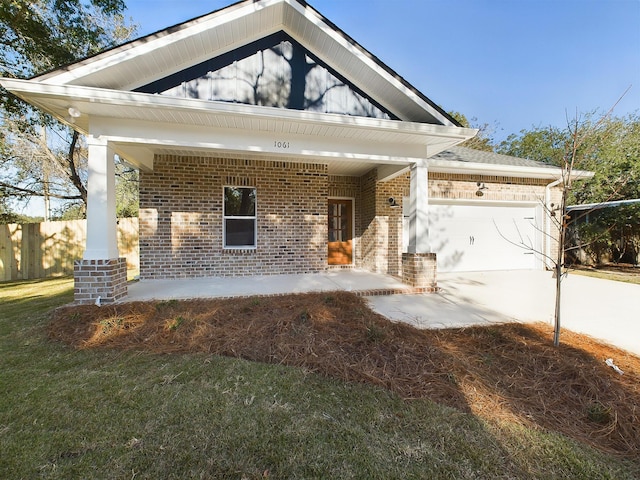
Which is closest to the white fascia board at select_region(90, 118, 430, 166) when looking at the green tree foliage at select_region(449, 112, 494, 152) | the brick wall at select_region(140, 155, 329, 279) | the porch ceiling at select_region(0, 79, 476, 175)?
the porch ceiling at select_region(0, 79, 476, 175)

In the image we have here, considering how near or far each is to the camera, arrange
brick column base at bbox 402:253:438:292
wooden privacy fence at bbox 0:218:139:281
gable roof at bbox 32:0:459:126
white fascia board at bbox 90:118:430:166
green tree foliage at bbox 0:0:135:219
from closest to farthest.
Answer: gable roof at bbox 32:0:459:126
white fascia board at bbox 90:118:430:166
brick column base at bbox 402:253:438:292
green tree foliage at bbox 0:0:135:219
wooden privacy fence at bbox 0:218:139:281

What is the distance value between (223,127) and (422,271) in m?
5.06

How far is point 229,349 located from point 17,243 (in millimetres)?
12091

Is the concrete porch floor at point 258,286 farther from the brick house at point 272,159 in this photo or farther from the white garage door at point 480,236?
the white garage door at point 480,236

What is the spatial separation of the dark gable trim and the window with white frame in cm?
290

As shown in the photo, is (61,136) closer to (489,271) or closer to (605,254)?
(489,271)

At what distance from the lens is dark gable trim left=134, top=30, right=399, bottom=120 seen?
5.21 meters

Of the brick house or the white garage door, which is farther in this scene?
the white garage door

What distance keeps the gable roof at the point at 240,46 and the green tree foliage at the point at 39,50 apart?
514 centimetres

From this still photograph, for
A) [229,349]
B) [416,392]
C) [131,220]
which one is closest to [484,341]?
[416,392]

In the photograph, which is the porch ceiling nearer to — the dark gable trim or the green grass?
the dark gable trim

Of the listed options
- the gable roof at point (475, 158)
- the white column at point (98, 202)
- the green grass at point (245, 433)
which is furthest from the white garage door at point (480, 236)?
the white column at point (98, 202)

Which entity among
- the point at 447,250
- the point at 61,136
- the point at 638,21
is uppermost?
the point at 638,21

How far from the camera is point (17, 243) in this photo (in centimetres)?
1028
